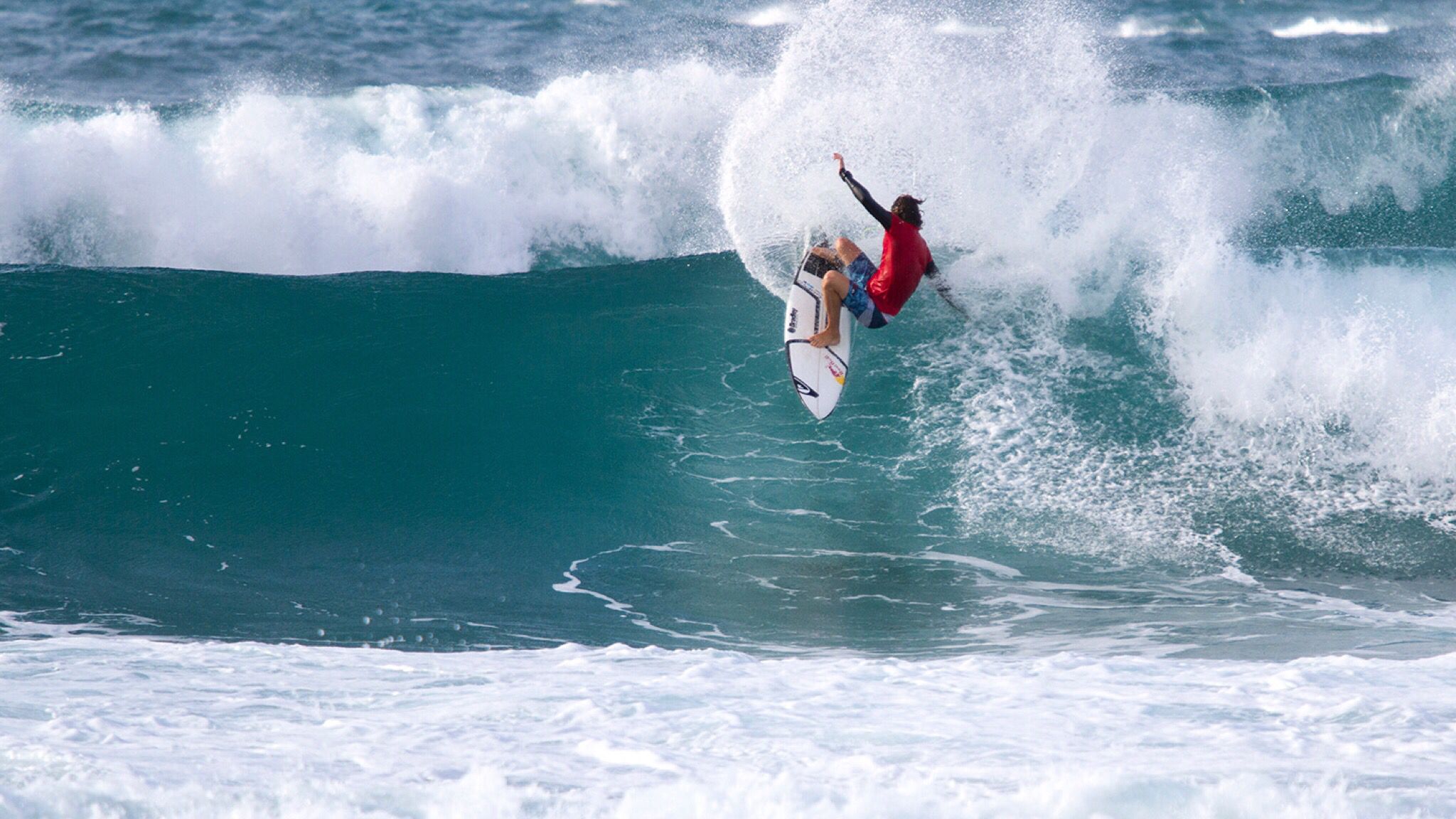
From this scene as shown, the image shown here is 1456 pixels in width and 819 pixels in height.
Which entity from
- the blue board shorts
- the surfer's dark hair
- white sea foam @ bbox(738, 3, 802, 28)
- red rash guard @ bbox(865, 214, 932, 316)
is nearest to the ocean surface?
the blue board shorts

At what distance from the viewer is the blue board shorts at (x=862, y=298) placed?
7879mm

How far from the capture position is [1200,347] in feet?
29.8

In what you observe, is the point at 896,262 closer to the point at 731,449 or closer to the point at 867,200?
the point at 867,200

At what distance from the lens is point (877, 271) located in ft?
25.6

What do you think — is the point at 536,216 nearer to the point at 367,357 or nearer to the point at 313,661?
the point at 367,357

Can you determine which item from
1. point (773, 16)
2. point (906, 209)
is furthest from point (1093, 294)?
point (773, 16)

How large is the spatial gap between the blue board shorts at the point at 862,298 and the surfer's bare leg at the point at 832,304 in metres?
0.05

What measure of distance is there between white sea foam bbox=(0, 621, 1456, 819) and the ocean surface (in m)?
0.02

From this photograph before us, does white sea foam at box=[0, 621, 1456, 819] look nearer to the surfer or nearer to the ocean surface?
the ocean surface

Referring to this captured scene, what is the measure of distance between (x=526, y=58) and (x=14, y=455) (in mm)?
10083

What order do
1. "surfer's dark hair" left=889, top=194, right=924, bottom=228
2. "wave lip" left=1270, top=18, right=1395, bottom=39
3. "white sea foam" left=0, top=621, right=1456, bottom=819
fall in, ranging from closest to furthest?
"white sea foam" left=0, top=621, right=1456, bottom=819 → "surfer's dark hair" left=889, top=194, right=924, bottom=228 → "wave lip" left=1270, top=18, right=1395, bottom=39

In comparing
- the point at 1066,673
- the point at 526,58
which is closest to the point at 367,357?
the point at 1066,673

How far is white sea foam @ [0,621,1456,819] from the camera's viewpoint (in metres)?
3.86

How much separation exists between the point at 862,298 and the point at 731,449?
1.45m
